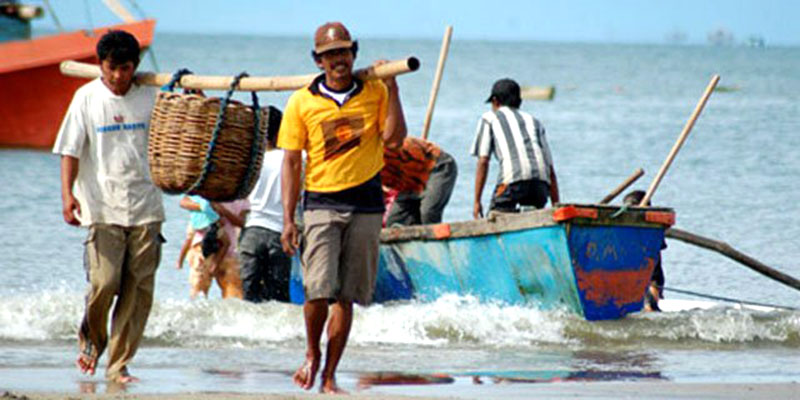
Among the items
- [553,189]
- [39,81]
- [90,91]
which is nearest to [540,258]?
[553,189]

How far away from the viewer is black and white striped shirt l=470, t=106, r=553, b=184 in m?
11.4

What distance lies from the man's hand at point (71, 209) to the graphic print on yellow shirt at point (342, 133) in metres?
1.26

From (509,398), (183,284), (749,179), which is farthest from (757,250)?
(509,398)

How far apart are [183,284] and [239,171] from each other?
7562 millimetres

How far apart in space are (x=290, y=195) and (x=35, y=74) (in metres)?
24.7

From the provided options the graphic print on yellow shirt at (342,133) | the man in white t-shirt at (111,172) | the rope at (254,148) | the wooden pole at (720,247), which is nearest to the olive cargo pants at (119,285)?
the man in white t-shirt at (111,172)

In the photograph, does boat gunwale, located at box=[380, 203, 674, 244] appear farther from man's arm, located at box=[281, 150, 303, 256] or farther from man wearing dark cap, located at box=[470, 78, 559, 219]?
man's arm, located at box=[281, 150, 303, 256]

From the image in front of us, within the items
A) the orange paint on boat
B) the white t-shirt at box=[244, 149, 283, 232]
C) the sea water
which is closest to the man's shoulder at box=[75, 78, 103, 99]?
the sea water

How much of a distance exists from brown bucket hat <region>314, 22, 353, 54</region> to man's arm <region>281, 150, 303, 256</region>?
0.51 metres

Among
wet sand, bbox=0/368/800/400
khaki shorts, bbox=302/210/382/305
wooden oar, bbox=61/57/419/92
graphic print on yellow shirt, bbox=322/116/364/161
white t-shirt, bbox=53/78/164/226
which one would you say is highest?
wooden oar, bbox=61/57/419/92

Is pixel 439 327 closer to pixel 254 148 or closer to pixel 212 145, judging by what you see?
pixel 254 148

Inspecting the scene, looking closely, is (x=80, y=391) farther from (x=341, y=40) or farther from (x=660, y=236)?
(x=660, y=236)

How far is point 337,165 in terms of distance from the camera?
24.3 ft

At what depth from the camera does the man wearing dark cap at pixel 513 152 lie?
37.3ft
